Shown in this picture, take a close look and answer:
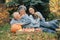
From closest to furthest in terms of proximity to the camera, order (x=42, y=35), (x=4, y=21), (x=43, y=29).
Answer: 1. (x=42, y=35)
2. (x=43, y=29)
3. (x=4, y=21)

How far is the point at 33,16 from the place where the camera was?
10625 millimetres

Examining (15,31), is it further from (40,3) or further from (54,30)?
(40,3)

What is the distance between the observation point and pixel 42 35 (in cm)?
958

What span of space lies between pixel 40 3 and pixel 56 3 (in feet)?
2.20

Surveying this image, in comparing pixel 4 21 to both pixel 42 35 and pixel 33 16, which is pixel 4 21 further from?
pixel 42 35

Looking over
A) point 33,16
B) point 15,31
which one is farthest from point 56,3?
point 15,31

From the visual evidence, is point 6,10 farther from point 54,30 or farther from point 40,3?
point 54,30

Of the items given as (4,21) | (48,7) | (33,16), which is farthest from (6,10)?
(33,16)

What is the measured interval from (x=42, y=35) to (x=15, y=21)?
120 cm

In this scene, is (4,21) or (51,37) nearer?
(51,37)

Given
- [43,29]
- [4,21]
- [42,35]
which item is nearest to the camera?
[42,35]

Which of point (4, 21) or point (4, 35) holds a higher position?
point (4, 35)

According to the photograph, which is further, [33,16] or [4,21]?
[4,21]

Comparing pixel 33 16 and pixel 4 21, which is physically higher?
pixel 33 16
